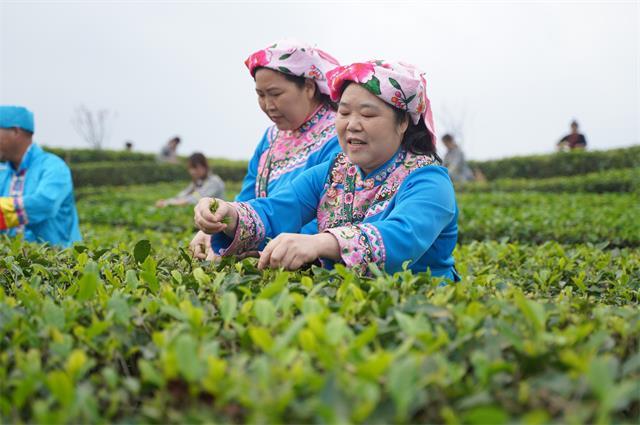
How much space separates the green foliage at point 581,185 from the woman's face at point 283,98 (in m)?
9.48

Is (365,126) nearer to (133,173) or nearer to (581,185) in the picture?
(581,185)

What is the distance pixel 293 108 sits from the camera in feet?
10.5

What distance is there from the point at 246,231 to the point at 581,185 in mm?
11363

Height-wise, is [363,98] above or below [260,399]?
above

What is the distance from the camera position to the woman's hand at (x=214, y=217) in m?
2.33

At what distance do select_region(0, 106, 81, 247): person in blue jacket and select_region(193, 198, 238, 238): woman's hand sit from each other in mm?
2965

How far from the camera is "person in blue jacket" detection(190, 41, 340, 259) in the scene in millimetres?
3078

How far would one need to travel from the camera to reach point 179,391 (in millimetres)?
1083

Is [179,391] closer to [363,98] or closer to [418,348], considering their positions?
[418,348]

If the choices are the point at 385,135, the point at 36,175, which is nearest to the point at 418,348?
the point at 385,135

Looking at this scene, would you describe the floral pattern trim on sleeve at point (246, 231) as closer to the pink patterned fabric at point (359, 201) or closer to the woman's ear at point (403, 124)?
the pink patterned fabric at point (359, 201)

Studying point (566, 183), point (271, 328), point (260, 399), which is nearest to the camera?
point (260, 399)

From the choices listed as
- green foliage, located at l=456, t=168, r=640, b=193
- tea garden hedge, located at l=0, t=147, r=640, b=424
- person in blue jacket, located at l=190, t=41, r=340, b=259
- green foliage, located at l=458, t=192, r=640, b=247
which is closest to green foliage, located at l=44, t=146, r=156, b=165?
green foliage, located at l=456, t=168, r=640, b=193

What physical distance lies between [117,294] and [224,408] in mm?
591
